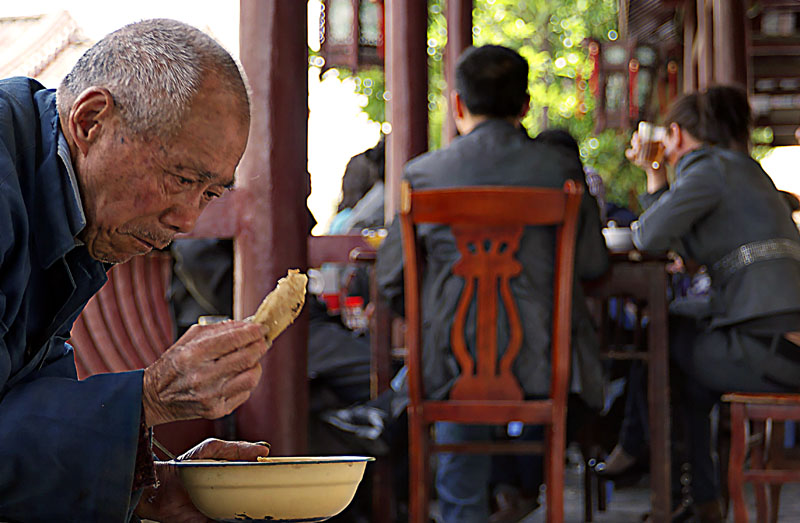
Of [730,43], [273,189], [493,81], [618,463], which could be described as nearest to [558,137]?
[493,81]

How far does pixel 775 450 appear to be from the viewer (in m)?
3.54

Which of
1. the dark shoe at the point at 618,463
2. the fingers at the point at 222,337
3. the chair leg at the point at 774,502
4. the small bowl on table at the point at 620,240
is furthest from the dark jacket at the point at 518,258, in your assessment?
the fingers at the point at 222,337

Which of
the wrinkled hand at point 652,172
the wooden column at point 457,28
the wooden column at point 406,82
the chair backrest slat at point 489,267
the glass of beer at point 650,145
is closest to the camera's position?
the chair backrest slat at point 489,267

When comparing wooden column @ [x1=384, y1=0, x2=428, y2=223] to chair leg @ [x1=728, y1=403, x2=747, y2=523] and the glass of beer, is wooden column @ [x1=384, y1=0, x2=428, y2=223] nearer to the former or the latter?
the glass of beer

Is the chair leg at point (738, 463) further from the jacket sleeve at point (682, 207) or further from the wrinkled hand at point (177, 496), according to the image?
the wrinkled hand at point (177, 496)

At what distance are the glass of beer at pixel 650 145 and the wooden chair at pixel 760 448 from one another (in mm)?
1327

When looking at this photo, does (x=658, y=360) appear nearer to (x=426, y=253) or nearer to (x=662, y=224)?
(x=662, y=224)

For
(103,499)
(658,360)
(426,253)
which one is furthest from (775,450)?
(103,499)

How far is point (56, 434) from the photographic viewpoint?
1.18 meters

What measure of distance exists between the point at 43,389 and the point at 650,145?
11.8ft

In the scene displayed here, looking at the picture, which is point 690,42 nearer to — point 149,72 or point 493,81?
point 493,81

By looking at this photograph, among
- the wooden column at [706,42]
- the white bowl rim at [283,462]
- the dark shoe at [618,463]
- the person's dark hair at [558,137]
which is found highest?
the wooden column at [706,42]

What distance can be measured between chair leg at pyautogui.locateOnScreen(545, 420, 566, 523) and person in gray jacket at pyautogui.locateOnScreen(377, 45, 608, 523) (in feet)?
0.47

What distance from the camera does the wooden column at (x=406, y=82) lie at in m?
5.56
